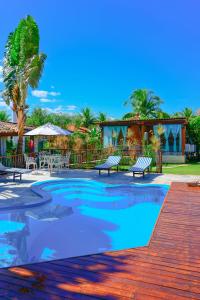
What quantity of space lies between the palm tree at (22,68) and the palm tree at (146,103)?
1924cm

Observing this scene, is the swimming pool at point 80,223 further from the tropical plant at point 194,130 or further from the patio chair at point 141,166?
the tropical plant at point 194,130

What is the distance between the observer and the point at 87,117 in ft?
143

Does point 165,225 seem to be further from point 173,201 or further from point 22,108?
point 22,108

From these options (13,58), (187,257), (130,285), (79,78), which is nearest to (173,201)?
(187,257)

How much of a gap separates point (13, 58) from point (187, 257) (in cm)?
1824

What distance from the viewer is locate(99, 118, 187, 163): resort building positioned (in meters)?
23.8

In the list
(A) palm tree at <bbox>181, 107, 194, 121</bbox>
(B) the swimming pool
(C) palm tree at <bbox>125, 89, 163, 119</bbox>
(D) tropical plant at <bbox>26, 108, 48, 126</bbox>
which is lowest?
(B) the swimming pool

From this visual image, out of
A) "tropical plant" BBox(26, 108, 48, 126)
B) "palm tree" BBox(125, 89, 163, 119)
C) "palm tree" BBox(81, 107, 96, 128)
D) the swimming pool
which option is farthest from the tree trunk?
"tropical plant" BBox(26, 108, 48, 126)

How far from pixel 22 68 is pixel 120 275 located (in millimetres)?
17489

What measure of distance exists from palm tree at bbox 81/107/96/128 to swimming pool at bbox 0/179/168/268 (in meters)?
30.7

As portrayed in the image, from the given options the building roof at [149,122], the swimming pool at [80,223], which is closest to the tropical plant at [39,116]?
the building roof at [149,122]

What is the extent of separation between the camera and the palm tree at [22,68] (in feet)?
62.6

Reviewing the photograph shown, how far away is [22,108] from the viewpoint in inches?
762

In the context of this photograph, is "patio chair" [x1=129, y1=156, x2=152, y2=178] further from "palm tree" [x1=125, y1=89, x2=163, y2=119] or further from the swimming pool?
"palm tree" [x1=125, y1=89, x2=163, y2=119]
